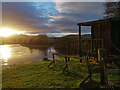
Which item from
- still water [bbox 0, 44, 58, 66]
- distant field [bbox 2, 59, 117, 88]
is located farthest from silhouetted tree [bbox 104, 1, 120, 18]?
distant field [bbox 2, 59, 117, 88]

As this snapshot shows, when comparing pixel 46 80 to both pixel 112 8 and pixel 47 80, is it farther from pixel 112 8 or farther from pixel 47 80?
pixel 112 8

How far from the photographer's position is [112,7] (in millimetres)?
25891

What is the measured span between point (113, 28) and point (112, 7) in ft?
60.2

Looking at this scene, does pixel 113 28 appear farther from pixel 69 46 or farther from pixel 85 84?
pixel 85 84

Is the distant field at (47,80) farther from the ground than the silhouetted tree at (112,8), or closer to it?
closer to it

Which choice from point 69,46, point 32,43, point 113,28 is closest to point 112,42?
point 113,28

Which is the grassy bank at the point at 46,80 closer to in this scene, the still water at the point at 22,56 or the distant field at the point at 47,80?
the distant field at the point at 47,80

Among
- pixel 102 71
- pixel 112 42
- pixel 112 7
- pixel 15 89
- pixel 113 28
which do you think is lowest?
pixel 15 89

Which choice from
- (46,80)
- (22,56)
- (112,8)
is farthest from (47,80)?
(112,8)

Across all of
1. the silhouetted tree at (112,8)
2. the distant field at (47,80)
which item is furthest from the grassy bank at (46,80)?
the silhouetted tree at (112,8)

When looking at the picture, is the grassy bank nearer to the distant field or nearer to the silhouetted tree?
the distant field

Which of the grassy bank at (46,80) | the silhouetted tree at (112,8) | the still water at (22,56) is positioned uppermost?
the silhouetted tree at (112,8)

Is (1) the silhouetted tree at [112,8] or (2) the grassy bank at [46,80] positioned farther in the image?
(1) the silhouetted tree at [112,8]

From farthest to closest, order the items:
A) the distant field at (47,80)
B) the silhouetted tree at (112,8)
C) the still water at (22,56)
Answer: the silhouetted tree at (112,8), the still water at (22,56), the distant field at (47,80)
